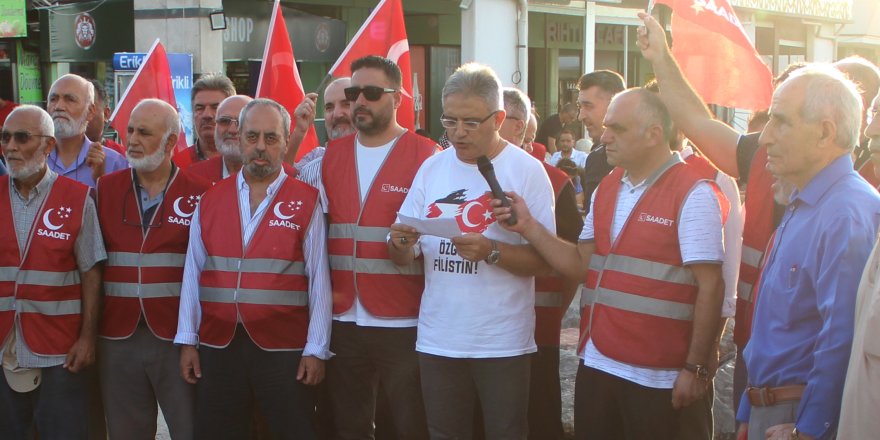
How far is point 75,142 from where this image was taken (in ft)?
19.1

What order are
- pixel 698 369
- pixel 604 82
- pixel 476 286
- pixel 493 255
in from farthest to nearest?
pixel 604 82 → pixel 476 286 → pixel 493 255 → pixel 698 369

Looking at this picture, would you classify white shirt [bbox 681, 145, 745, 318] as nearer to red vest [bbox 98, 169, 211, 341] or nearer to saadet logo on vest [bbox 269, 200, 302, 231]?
saadet logo on vest [bbox 269, 200, 302, 231]

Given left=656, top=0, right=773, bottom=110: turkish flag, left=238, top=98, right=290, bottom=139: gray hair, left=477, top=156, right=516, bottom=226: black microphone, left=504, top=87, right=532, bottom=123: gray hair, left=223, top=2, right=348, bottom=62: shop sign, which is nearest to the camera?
left=477, top=156, right=516, bottom=226: black microphone

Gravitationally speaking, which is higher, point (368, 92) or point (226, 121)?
point (368, 92)

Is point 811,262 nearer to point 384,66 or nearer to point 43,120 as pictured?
point 384,66

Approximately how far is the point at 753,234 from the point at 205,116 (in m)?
3.59

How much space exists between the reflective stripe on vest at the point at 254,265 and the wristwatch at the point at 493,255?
3.53ft

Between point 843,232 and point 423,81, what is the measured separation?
14.2 meters

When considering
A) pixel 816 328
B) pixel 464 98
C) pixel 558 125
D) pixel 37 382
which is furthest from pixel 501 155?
pixel 558 125

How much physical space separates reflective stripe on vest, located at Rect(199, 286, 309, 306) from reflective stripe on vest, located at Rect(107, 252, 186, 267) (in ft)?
0.94

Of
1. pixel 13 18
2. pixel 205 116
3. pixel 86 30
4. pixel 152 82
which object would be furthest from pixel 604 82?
pixel 13 18

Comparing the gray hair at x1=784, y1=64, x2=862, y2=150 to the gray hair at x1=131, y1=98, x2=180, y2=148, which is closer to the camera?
the gray hair at x1=784, y1=64, x2=862, y2=150

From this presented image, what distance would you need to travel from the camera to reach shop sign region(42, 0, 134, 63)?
44.9 feet

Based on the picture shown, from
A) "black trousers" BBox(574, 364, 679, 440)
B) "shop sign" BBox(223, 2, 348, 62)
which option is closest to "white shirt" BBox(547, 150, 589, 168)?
"shop sign" BBox(223, 2, 348, 62)
